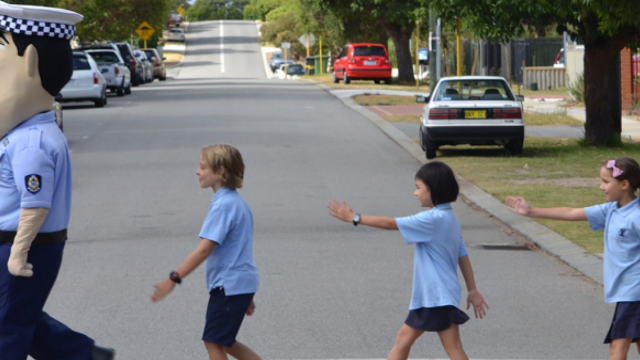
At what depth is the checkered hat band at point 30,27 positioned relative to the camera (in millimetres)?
5137

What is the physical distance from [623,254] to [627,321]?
0.34 m

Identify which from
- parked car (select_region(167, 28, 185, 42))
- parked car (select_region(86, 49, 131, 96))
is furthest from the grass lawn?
parked car (select_region(167, 28, 185, 42))

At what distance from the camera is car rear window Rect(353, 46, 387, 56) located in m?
44.0

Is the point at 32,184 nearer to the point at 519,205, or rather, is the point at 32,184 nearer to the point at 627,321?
the point at 519,205

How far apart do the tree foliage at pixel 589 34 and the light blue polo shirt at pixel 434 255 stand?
11540 millimetres

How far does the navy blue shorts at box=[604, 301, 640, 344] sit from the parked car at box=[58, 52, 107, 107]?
79.3 ft

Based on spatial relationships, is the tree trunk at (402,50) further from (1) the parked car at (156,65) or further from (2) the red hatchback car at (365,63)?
(1) the parked car at (156,65)

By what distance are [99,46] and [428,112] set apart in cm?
2390

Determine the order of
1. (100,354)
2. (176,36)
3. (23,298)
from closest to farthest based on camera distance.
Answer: (23,298)
(100,354)
(176,36)

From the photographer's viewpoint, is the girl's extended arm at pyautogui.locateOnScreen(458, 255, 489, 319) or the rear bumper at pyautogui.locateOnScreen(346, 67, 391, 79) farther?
the rear bumper at pyautogui.locateOnScreen(346, 67, 391, 79)

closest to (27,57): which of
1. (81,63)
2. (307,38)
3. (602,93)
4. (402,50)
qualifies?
(602,93)

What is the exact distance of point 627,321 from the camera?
5.34m

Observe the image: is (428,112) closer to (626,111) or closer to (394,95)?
(626,111)

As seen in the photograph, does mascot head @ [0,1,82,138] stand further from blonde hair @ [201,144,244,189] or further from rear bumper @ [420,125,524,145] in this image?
rear bumper @ [420,125,524,145]
